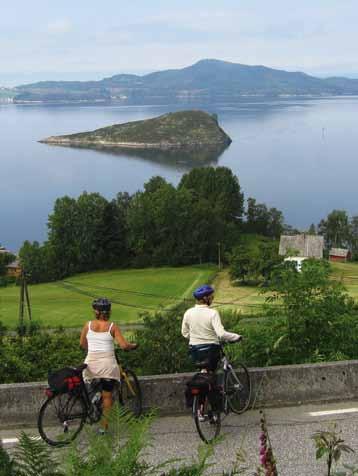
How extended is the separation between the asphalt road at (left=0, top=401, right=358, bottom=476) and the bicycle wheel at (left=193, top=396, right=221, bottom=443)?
0.31 feet

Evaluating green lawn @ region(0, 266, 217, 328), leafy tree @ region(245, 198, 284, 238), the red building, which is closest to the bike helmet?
green lawn @ region(0, 266, 217, 328)

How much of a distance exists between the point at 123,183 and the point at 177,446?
134 metres

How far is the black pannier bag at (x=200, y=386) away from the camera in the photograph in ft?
20.4

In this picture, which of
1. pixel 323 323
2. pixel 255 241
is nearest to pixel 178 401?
pixel 323 323

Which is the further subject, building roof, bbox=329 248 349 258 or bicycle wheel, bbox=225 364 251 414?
building roof, bbox=329 248 349 258

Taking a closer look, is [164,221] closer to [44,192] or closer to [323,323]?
[44,192]

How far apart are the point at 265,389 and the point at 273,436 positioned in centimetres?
95

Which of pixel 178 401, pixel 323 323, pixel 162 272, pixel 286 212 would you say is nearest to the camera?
pixel 178 401

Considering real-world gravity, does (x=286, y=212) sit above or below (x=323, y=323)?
below

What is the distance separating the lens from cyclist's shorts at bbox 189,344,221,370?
6621 mm

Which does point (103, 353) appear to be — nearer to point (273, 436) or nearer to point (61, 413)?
point (61, 413)

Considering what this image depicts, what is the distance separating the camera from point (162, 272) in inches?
2862

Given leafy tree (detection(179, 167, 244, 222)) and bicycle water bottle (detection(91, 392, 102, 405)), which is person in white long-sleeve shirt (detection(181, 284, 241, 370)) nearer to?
bicycle water bottle (detection(91, 392, 102, 405))

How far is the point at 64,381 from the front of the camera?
621 centimetres
